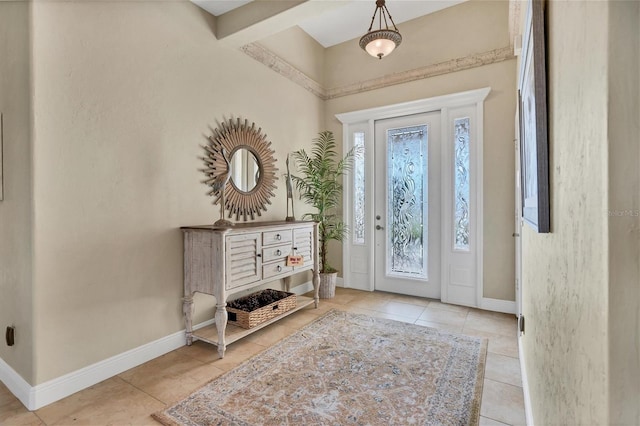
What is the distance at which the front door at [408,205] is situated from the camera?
3848 millimetres

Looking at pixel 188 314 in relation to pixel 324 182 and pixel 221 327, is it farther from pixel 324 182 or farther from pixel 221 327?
pixel 324 182

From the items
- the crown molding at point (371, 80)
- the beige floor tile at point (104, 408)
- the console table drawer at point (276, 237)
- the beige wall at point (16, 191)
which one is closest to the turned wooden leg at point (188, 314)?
the beige floor tile at point (104, 408)

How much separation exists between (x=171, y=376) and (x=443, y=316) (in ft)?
8.44

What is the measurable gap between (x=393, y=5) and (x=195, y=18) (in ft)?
7.09

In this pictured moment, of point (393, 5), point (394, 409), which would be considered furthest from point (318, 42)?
point (394, 409)

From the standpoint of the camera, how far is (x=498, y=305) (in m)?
3.45

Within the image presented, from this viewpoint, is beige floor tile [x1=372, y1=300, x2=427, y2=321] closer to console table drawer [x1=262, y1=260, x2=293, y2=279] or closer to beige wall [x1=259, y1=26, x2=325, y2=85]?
console table drawer [x1=262, y1=260, x2=293, y2=279]

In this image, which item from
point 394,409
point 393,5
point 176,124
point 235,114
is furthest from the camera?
point 393,5

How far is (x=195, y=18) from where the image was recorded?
9.21ft

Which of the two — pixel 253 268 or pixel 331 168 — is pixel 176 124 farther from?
pixel 331 168

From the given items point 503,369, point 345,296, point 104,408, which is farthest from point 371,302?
point 104,408

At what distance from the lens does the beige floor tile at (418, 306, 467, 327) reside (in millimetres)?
3184

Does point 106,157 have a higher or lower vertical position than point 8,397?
higher

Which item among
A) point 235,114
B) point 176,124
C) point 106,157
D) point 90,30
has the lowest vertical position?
point 106,157
